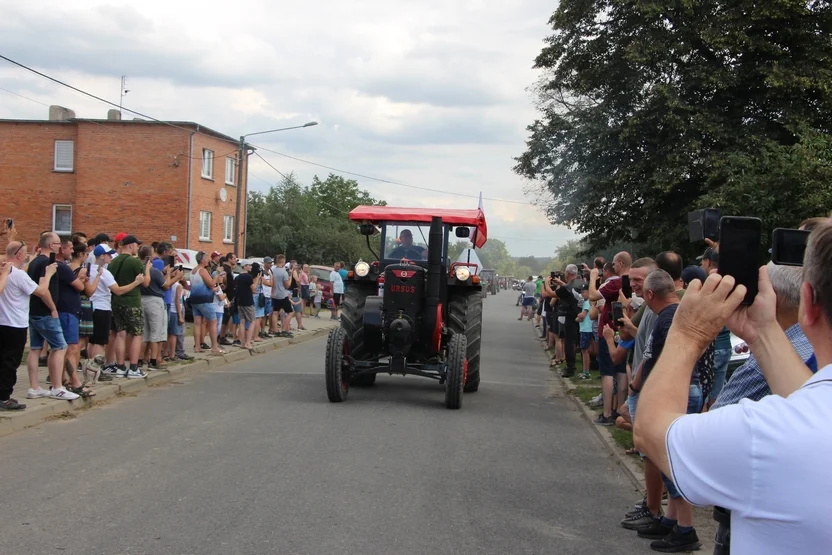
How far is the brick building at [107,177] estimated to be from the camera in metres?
37.4

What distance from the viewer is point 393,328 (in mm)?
10352

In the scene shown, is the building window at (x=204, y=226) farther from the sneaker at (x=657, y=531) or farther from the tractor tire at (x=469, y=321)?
the sneaker at (x=657, y=531)

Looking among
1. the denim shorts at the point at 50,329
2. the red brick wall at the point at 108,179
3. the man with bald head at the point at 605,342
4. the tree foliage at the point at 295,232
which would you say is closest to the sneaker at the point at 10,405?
the denim shorts at the point at 50,329

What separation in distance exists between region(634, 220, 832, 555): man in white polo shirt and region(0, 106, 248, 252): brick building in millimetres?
37026

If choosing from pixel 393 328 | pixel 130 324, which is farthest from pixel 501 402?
pixel 130 324

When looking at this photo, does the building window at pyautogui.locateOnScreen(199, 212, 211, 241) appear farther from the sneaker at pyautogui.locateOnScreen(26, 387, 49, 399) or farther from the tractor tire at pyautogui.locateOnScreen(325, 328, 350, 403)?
the sneaker at pyautogui.locateOnScreen(26, 387, 49, 399)

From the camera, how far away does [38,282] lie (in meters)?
9.28

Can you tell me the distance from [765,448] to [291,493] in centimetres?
494

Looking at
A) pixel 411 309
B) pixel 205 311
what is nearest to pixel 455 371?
pixel 411 309

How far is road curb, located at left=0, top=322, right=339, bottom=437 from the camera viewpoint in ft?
27.4

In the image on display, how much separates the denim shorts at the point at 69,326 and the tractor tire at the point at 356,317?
345cm

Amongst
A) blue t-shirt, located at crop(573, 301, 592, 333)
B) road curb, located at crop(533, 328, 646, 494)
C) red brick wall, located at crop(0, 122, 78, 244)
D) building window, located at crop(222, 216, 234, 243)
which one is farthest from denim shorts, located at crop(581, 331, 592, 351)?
red brick wall, located at crop(0, 122, 78, 244)

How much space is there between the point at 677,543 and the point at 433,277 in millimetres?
5799

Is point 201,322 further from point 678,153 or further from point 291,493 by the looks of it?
point 678,153
